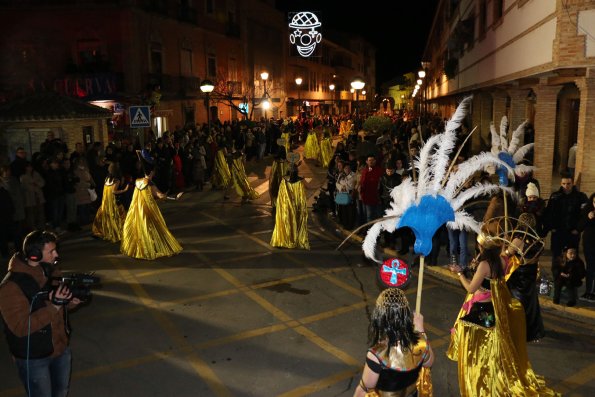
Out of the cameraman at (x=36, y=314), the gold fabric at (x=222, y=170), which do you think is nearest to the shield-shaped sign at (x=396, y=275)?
the cameraman at (x=36, y=314)

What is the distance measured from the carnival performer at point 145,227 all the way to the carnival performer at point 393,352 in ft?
22.9

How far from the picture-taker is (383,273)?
4.21 meters

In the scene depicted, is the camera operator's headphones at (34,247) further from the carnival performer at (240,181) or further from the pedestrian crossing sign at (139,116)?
the carnival performer at (240,181)

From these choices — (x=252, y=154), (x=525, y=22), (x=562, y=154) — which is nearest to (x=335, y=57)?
(x=252, y=154)

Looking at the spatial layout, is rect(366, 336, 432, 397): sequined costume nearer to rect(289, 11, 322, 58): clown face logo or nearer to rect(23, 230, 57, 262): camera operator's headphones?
rect(23, 230, 57, 262): camera operator's headphones

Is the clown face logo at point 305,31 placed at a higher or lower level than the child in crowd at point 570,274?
higher

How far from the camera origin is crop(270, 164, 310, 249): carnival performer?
10.7 m

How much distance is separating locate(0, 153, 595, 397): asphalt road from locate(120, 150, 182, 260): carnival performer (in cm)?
25

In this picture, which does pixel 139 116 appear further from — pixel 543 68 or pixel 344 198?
pixel 543 68

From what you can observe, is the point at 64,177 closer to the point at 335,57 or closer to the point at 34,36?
the point at 34,36

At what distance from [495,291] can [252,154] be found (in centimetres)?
2146

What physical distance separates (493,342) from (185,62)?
26.6 m

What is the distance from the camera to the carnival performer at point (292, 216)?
10.7m

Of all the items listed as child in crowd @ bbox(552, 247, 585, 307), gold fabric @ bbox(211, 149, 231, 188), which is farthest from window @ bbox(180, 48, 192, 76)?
child in crowd @ bbox(552, 247, 585, 307)
